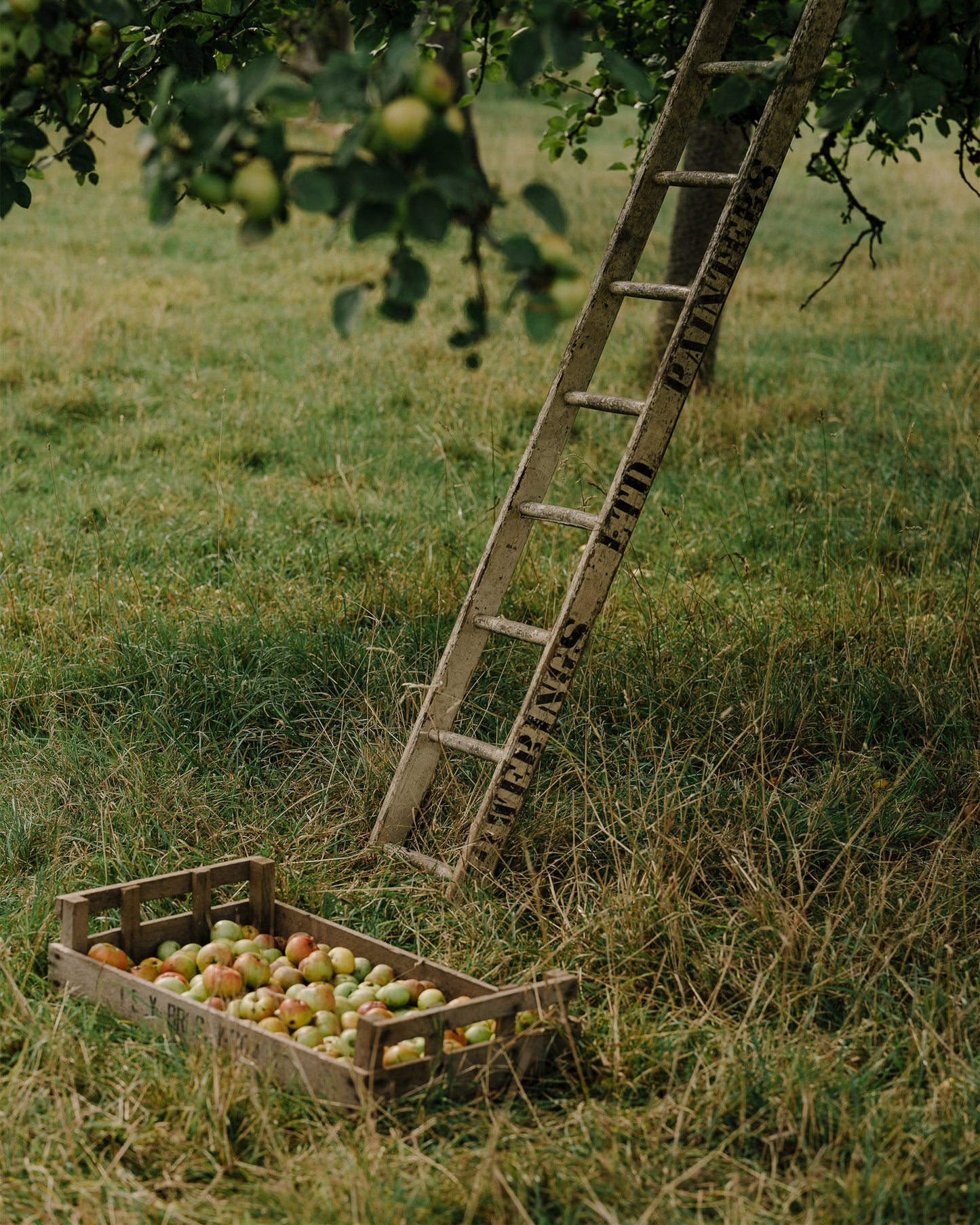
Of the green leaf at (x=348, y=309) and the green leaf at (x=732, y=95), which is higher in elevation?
the green leaf at (x=732, y=95)

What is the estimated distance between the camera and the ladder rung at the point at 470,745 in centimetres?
356

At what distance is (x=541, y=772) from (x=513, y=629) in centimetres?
55

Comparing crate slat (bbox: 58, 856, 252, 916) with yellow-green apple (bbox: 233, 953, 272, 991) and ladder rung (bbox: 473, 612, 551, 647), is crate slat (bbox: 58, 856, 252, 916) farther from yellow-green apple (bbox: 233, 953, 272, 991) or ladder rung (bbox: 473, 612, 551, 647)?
ladder rung (bbox: 473, 612, 551, 647)

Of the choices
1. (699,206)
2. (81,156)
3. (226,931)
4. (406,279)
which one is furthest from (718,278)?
(699,206)

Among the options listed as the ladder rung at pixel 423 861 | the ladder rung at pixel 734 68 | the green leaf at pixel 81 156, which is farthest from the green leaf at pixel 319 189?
the ladder rung at pixel 423 861

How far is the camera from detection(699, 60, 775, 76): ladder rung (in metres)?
3.27

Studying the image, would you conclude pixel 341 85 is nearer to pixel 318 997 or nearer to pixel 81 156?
pixel 81 156

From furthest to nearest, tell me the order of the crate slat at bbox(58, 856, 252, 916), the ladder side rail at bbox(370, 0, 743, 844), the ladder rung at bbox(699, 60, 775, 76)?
the ladder side rail at bbox(370, 0, 743, 844) < the ladder rung at bbox(699, 60, 775, 76) < the crate slat at bbox(58, 856, 252, 916)

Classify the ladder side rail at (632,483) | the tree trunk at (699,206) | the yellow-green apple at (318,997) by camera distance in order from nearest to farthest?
the yellow-green apple at (318,997) → the ladder side rail at (632,483) → the tree trunk at (699,206)

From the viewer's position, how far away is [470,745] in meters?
3.62

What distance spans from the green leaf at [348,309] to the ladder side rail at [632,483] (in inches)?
68.1

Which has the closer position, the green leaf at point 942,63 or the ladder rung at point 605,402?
the green leaf at point 942,63

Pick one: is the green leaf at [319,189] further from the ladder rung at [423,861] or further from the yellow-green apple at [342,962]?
the ladder rung at [423,861]

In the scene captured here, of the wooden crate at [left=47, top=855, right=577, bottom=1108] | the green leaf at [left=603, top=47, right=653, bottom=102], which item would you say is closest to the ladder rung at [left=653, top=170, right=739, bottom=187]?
the green leaf at [left=603, top=47, right=653, bottom=102]
